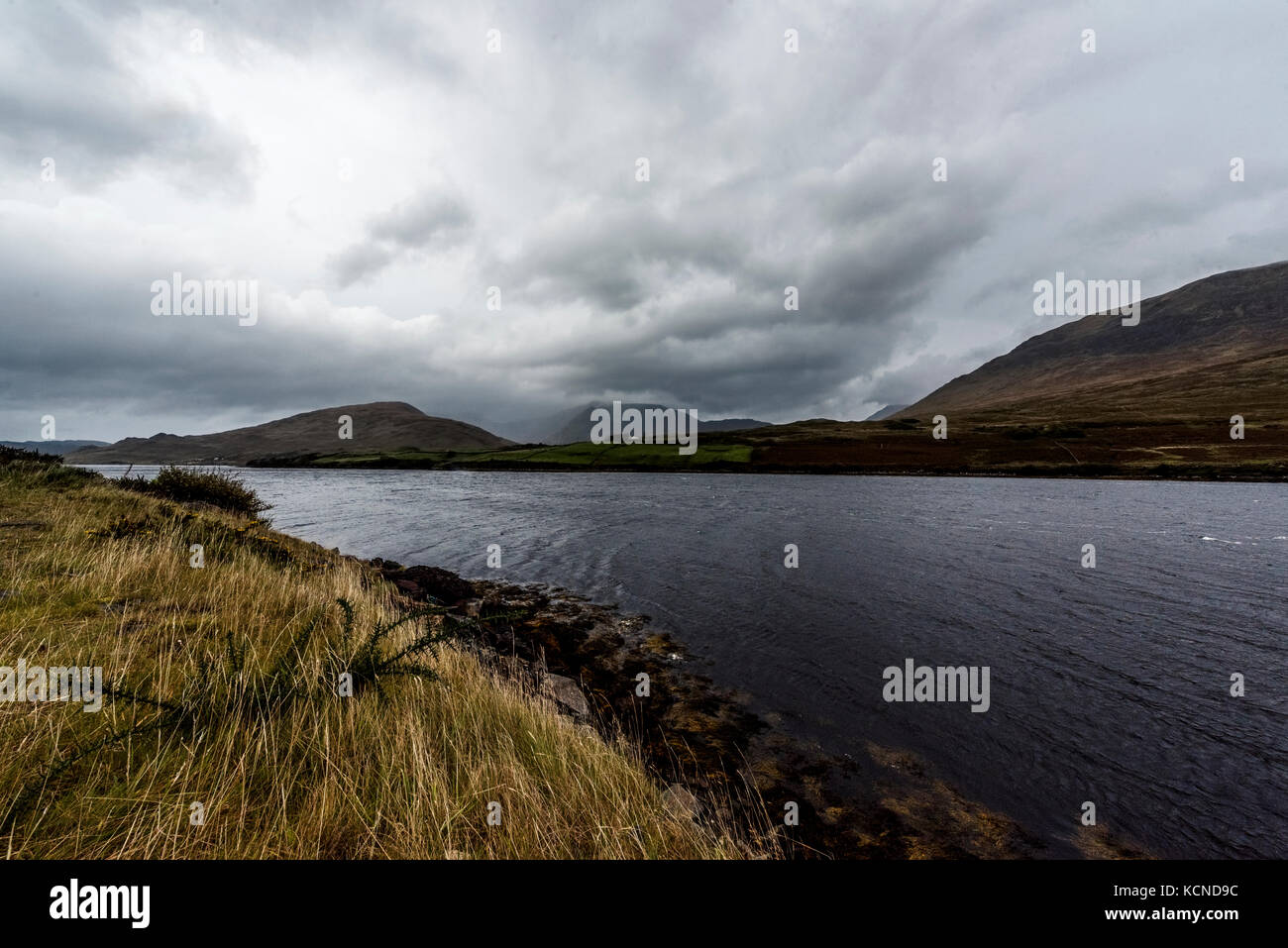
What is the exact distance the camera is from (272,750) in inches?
154

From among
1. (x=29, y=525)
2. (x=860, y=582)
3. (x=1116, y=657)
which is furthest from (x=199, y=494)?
(x=1116, y=657)

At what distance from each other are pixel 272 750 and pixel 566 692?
5477 millimetres

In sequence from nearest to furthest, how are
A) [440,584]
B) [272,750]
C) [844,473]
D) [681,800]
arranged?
[272,750] < [681,800] < [440,584] < [844,473]

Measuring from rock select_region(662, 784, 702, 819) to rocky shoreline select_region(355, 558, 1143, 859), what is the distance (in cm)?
2

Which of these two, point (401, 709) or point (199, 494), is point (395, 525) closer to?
point (199, 494)

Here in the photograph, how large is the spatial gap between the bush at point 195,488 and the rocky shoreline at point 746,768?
15.9 m

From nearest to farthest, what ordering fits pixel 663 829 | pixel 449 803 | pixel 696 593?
pixel 449 803 < pixel 663 829 < pixel 696 593

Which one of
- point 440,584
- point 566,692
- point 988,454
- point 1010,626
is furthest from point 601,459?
point 566,692

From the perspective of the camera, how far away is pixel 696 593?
640 inches

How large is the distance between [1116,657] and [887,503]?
100 feet

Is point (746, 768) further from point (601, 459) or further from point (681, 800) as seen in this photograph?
point (601, 459)

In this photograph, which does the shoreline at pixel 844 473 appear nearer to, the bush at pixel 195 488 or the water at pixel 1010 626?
the bush at pixel 195 488

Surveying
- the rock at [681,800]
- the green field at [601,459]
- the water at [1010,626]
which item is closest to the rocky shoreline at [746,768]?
the rock at [681,800]
